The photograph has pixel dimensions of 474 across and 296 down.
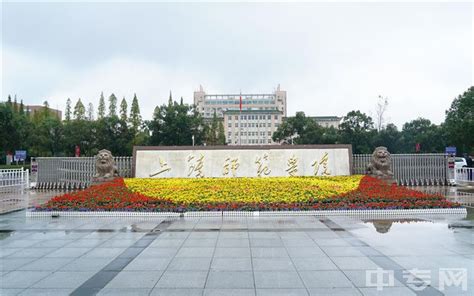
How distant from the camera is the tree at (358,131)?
90.0ft

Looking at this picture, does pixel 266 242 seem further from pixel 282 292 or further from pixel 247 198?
pixel 247 198

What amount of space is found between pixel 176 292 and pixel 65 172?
14006 millimetres

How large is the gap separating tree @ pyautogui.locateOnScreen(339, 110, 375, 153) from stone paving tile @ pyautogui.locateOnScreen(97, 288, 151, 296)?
25.6 meters

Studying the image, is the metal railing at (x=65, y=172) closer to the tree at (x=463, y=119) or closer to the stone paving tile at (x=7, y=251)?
the stone paving tile at (x=7, y=251)

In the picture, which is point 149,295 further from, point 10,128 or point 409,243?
point 10,128

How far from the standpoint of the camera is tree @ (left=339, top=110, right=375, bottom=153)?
90.0 ft

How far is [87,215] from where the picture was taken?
824cm

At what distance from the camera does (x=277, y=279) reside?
4008mm

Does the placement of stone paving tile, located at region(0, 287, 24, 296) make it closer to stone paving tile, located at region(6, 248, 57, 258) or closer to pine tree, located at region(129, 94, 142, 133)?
stone paving tile, located at region(6, 248, 57, 258)

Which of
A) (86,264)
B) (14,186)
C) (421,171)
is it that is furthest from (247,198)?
(14,186)

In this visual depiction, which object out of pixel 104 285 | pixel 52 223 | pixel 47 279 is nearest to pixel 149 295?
pixel 104 285

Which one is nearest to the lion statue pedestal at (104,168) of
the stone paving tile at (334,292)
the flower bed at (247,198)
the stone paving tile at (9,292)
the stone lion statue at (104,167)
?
the stone lion statue at (104,167)

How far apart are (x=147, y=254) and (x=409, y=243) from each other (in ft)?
12.9

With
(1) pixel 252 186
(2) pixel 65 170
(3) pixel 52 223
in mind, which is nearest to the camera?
(3) pixel 52 223
